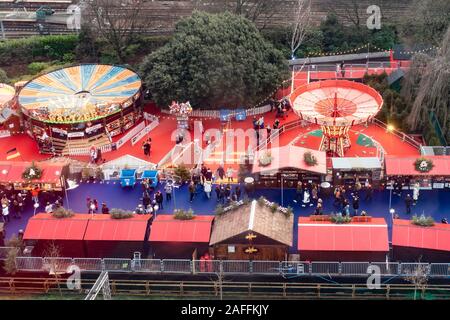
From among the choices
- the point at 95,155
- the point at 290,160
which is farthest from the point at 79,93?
the point at 290,160

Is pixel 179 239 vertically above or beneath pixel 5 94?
beneath

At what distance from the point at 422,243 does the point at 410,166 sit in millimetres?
6928

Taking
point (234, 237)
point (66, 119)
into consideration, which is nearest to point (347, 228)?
point (234, 237)

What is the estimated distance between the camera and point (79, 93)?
1770 inches

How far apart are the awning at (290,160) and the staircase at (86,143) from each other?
1147cm

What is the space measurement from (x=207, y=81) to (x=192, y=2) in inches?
852

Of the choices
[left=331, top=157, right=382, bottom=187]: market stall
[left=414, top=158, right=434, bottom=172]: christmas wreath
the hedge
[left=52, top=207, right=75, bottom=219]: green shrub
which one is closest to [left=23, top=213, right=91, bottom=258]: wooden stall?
[left=52, top=207, right=75, bottom=219]: green shrub

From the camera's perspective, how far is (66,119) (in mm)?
42625

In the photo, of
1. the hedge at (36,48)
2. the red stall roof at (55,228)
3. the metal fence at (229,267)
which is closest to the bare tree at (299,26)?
the hedge at (36,48)

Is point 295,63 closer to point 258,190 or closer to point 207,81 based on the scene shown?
point 207,81

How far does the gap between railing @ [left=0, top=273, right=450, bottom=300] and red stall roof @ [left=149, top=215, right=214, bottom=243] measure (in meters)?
2.00

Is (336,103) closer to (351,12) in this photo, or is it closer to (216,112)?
(216,112)

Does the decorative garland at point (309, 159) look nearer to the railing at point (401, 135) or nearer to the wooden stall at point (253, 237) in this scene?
the wooden stall at point (253, 237)

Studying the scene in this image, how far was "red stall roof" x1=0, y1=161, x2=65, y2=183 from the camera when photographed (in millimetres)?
36312
